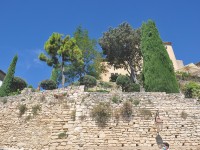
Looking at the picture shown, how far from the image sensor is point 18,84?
27.8 meters

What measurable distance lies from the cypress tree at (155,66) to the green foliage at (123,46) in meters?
6.93

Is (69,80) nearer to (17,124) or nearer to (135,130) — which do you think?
(17,124)

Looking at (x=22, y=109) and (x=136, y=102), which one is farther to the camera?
(x=22, y=109)

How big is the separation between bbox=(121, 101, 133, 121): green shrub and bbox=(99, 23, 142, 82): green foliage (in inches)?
630

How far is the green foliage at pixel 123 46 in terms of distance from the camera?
33.3 metres

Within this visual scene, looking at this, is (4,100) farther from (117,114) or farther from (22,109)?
(117,114)

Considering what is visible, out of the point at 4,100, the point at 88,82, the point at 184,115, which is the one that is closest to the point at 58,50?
the point at 88,82

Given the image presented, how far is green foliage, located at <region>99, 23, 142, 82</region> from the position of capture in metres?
33.3

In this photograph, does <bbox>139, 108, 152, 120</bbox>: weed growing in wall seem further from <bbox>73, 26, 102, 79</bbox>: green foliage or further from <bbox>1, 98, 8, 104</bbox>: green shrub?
<bbox>73, 26, 102, 79</bbox>: green foliage

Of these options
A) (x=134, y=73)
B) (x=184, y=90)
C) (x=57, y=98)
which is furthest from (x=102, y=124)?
(x=134, y=73)

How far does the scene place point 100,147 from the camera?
1502cm

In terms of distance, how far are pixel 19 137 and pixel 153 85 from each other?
9.74m

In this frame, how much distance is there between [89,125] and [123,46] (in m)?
18.7

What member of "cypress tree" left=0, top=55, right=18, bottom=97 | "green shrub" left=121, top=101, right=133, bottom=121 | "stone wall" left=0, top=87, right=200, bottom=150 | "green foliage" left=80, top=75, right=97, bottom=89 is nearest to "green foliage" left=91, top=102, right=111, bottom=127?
"stone wall" left=0, top=87, right=200, bottom=150
